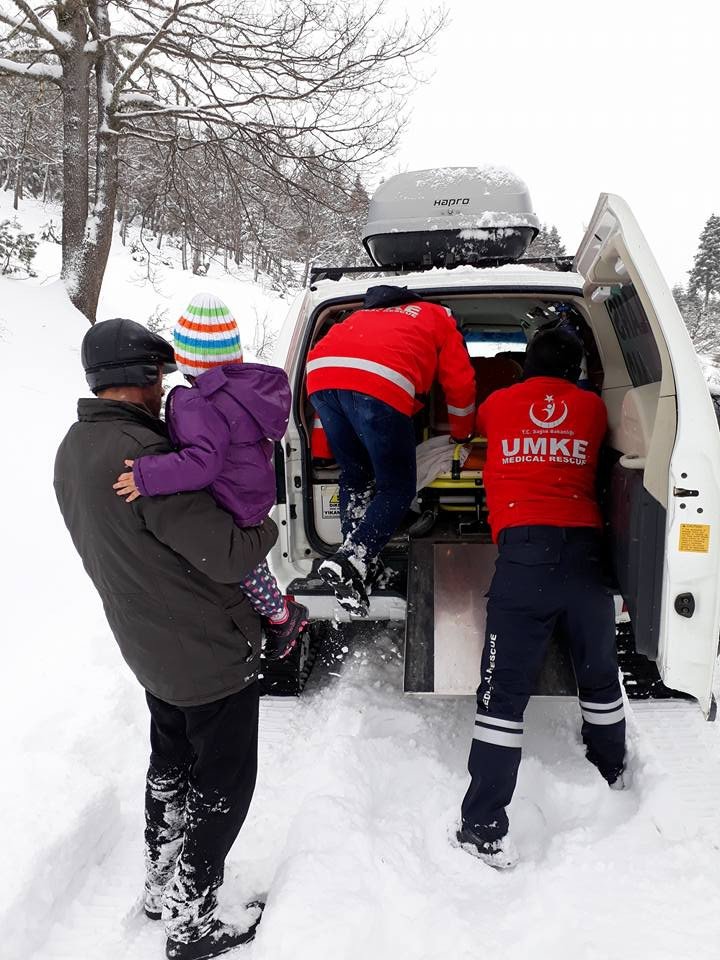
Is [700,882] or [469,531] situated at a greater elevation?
[469,531]

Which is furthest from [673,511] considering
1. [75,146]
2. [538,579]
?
[75,146]

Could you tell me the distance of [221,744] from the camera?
2.02 metres

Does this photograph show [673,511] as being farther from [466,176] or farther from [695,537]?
[466,176]

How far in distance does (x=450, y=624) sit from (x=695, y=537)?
1329 mm

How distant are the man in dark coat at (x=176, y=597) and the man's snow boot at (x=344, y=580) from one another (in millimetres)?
1012

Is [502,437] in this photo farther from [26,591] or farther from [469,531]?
[26,591]

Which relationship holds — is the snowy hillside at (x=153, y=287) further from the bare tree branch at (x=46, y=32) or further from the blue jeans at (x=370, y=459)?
the blue jeans at (x=370, y=459)

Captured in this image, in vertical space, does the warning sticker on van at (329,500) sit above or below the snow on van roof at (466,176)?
below

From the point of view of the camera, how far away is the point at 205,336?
200cm

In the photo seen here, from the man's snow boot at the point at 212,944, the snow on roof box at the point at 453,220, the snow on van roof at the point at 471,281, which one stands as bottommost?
the man's snow boot at the point at 212,944

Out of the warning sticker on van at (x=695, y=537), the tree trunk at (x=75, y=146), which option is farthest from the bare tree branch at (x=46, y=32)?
the warning sticker on van at (x=695, y=537)

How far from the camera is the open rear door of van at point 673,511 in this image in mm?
2020

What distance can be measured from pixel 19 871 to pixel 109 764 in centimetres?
69

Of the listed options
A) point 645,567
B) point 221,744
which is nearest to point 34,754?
point 221,744
